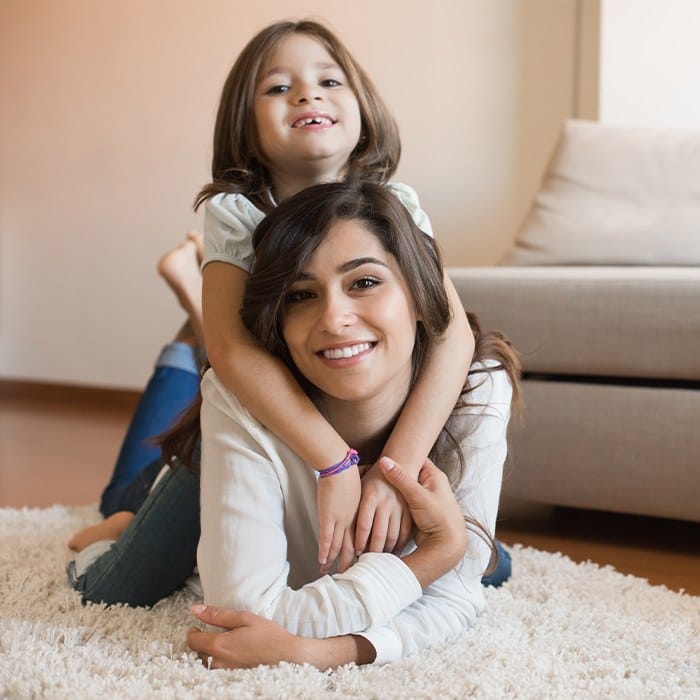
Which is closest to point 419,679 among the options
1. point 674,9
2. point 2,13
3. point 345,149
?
point 345,149

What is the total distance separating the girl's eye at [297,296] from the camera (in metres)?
1.18

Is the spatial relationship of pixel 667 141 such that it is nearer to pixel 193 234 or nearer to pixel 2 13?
pixel 193 234

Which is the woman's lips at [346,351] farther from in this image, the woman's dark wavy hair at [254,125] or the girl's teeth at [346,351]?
the woman's dark wavy hair at [254,125]

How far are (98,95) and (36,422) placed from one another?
1288mm

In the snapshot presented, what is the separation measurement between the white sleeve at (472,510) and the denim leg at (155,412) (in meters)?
0.76

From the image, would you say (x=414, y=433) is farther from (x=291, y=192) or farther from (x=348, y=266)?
(x=291, y=192)

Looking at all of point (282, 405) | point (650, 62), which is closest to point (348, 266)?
point (282, 405)

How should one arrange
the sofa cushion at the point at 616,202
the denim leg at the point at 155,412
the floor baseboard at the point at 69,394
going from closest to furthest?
the denim leg at the point at 155,412, the sofa cushion at the point at 616,202, the floor baseboard at the point at 69,394

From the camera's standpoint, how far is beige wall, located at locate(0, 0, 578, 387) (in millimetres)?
2967

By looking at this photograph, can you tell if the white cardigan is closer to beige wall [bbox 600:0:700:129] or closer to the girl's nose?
the girl's nose

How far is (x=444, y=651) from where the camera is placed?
3.75 feet

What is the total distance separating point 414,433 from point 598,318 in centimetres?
70

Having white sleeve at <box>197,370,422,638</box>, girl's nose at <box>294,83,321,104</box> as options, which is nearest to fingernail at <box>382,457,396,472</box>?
white sleeve at <box>197,370,422,638</box>

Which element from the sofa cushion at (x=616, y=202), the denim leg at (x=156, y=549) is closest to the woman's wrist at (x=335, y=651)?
the denim leg at (x=156, y=549)
